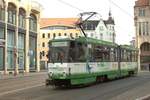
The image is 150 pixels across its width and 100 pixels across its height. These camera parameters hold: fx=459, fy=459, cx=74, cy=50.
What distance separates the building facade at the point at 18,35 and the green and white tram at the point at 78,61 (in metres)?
27.9

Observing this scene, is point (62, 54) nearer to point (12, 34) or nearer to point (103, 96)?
point (103, 96)

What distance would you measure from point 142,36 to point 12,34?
1632 inches

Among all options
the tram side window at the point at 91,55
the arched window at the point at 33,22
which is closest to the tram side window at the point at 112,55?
the tram side window at the point at 91,55

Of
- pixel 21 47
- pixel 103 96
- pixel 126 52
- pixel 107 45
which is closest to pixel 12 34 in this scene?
pixel 21 47

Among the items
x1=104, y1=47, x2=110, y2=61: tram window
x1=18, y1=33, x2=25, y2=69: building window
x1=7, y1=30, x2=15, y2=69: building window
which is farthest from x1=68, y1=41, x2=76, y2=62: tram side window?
x1=18, y1=33, x2=25, y2=69: building window

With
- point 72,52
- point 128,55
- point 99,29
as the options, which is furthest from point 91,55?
point 99,29

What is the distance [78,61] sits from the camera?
2775cm

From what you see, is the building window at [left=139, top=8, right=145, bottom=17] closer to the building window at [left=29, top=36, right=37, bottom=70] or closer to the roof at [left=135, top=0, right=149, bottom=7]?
the roof at [left=135, top=0, right=149, bottom=7]

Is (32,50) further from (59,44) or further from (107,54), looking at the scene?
(59,44)

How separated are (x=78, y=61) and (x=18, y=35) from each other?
40.1 meters

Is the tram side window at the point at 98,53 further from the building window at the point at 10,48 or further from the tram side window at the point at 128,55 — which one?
the building window at the point at 10,48

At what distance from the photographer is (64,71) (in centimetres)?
2652

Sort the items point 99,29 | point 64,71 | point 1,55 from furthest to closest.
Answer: point 99,29
point 1,55
point 64,71

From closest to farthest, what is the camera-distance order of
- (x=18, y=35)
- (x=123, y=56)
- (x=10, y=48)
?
1. (x=123, y=56)
2. (x=10, y=48)
3. (x=18, y=35)
